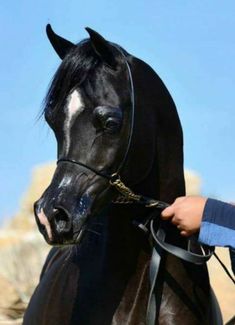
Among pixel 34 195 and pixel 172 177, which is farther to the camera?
pixel 34 195

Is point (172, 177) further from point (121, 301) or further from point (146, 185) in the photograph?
point (121, 301)

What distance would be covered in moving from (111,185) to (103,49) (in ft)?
2.03

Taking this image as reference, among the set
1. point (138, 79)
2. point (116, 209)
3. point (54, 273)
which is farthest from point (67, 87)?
point (54, 273)

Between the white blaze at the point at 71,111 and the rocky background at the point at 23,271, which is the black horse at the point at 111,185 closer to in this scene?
the white blaze at the point at 71,111

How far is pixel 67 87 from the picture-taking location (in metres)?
3.72

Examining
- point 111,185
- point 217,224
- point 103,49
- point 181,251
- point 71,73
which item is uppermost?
point 103,49

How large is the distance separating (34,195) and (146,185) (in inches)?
424

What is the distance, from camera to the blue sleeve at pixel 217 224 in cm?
352

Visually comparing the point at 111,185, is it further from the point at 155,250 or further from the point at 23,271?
the point at 23,271

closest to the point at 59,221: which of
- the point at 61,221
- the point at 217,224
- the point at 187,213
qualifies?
the point at 61,221

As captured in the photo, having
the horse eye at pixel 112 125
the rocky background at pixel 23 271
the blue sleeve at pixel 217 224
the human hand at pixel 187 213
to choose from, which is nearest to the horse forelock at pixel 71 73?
the horse eye at pixel 112 125

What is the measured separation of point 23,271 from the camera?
11.6 metres

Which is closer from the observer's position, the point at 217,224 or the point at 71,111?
the point at 217,224

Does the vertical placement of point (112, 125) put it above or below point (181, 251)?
above
